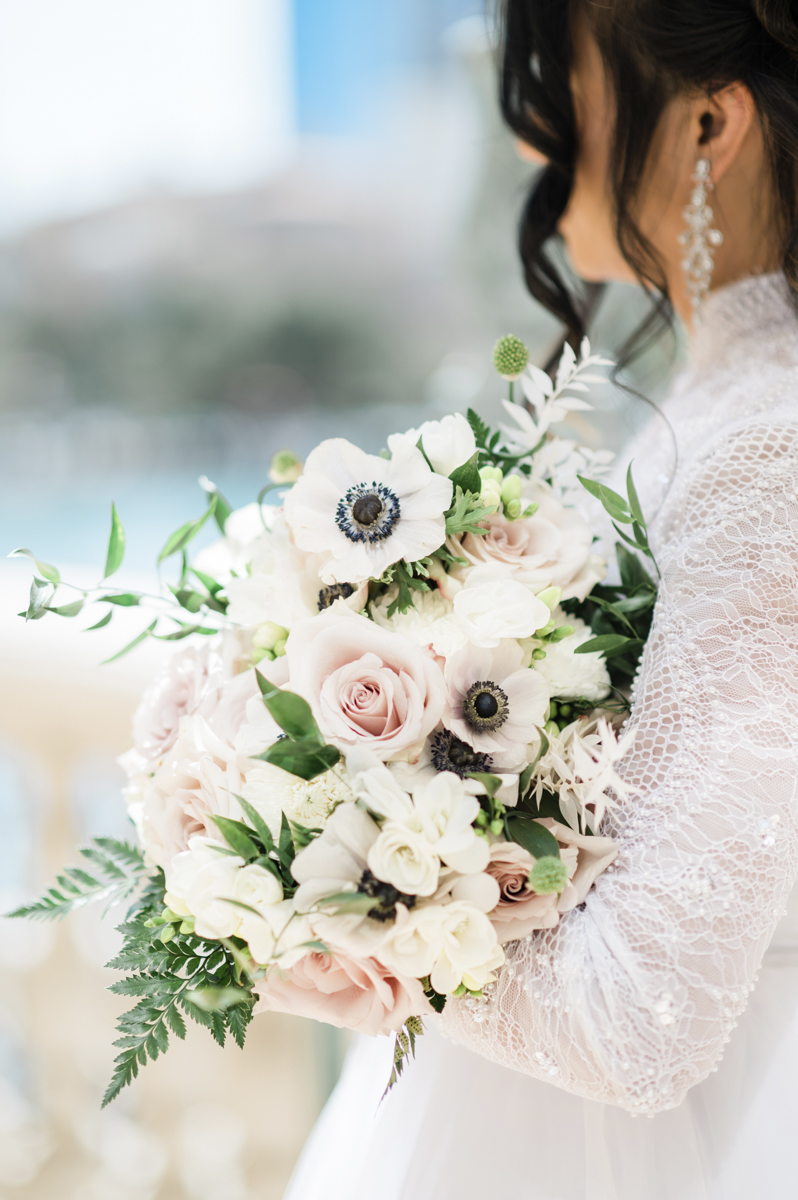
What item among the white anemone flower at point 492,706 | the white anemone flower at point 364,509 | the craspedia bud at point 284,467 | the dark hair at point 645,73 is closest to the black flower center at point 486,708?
the white anemone flower at point 492,706

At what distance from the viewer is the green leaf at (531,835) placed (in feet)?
1.74

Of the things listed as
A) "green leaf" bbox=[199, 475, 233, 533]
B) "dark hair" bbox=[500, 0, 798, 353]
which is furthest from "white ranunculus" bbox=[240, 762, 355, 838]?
"dark hair" bbox=[500, 0, 798, 353]

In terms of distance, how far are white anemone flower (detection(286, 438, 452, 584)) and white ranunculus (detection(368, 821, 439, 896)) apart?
18cm

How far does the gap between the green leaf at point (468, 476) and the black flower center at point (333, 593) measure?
4.4 inches

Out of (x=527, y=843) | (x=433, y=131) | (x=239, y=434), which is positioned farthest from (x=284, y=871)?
(x=239, y=434)

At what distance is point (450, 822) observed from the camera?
0.49 meters

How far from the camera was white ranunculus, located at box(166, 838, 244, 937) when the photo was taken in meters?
0.50

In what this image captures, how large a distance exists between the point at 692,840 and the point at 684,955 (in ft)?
0.24

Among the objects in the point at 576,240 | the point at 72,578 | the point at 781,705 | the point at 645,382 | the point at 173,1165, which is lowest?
the point at 173,1165

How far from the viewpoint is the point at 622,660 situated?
0.69 meters

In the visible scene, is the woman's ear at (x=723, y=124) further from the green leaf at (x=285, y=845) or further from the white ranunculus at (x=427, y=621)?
the green leaf at (x=285, y=845)

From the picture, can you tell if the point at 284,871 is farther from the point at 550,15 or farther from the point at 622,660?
the point at 550,15

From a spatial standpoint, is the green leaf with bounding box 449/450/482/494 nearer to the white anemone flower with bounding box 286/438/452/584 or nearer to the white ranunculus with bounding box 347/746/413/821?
the white anemone flower with bounding box 286/438/452/584

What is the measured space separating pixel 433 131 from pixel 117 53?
1969 millimetres
